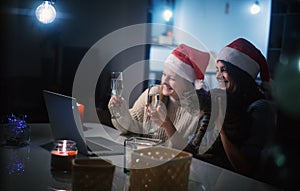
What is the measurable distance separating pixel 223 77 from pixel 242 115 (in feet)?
0.55

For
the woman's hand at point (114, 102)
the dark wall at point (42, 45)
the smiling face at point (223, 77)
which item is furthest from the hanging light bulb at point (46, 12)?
the dark wall at point (42, 45)

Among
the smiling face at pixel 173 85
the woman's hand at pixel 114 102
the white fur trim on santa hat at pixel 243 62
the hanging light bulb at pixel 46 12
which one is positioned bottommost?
the woman's hand at pixel 114 102

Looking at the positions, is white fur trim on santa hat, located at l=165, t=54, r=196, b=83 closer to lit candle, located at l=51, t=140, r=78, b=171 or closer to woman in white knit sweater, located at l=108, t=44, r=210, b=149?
woman in white knit sweater, located at l=108, t=44, r=210, b=149

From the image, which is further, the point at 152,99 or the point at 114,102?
the point at 114,102

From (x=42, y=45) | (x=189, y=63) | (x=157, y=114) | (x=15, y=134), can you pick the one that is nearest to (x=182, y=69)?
(x=189, y=63)

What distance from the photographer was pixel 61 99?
3.55 feet

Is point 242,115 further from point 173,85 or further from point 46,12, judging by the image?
→ point 46,12

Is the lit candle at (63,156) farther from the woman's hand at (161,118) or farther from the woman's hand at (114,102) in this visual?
the woman's hand at (114,102)

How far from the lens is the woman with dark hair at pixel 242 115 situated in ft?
4.17

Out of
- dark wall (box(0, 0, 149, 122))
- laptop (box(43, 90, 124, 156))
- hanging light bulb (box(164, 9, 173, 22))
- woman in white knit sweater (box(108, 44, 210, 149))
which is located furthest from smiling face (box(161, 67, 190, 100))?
hanging light bulb (box(164, 9, 173, 22))

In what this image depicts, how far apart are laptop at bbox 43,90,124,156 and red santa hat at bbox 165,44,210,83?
568 mm

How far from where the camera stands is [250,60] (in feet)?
4.32

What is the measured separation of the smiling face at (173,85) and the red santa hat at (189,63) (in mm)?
29

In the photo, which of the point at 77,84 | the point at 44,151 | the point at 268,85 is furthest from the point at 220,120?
the point at 77,84
